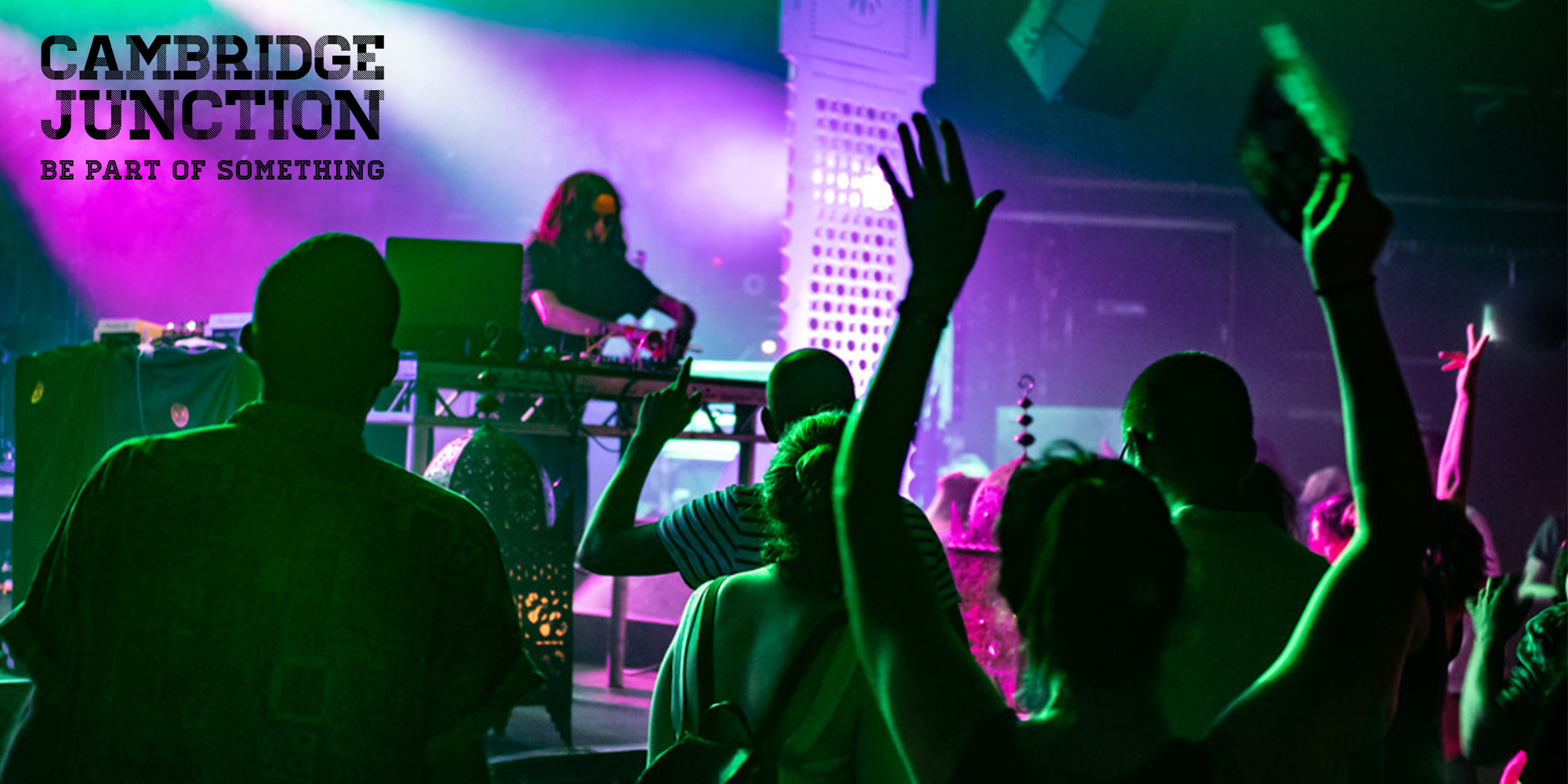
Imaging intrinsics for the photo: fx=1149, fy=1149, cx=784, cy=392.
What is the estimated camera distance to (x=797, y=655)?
4.59 ft

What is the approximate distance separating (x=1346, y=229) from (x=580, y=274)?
4014mm

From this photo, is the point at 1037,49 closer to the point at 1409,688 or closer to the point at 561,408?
the point at 561,408

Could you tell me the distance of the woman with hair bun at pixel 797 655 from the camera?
54.7 inches

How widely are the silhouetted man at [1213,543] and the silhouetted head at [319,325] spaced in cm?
85

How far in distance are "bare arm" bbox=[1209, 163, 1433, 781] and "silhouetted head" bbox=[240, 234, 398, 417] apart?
2.90 feet

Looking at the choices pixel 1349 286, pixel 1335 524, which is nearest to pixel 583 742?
pixel 1335 524

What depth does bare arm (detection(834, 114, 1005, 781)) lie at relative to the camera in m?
0.78

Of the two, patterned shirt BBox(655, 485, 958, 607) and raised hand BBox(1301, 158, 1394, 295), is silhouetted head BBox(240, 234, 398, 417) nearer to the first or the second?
patterned shirt BBox(655, 485, 958, 607)

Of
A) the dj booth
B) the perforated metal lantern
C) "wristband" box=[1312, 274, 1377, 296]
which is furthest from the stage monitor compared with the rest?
"wristband" box=[1312, 274, 1377, 296]

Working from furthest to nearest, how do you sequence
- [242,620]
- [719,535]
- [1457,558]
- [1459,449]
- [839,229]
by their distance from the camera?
1. [839,229]
2. [1459,449]
3. [1457,558]
4. [719,535]
5. [242,620]

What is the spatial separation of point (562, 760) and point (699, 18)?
22.2 ft

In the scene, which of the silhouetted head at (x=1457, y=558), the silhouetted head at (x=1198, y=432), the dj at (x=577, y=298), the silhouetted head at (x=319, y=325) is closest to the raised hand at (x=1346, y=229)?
the silhouetted head at (x=1198, y=432)

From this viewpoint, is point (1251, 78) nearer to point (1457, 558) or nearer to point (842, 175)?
point (842, 175)

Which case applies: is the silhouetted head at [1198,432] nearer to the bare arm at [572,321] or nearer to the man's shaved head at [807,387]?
the man's shaved head at [807,387]
